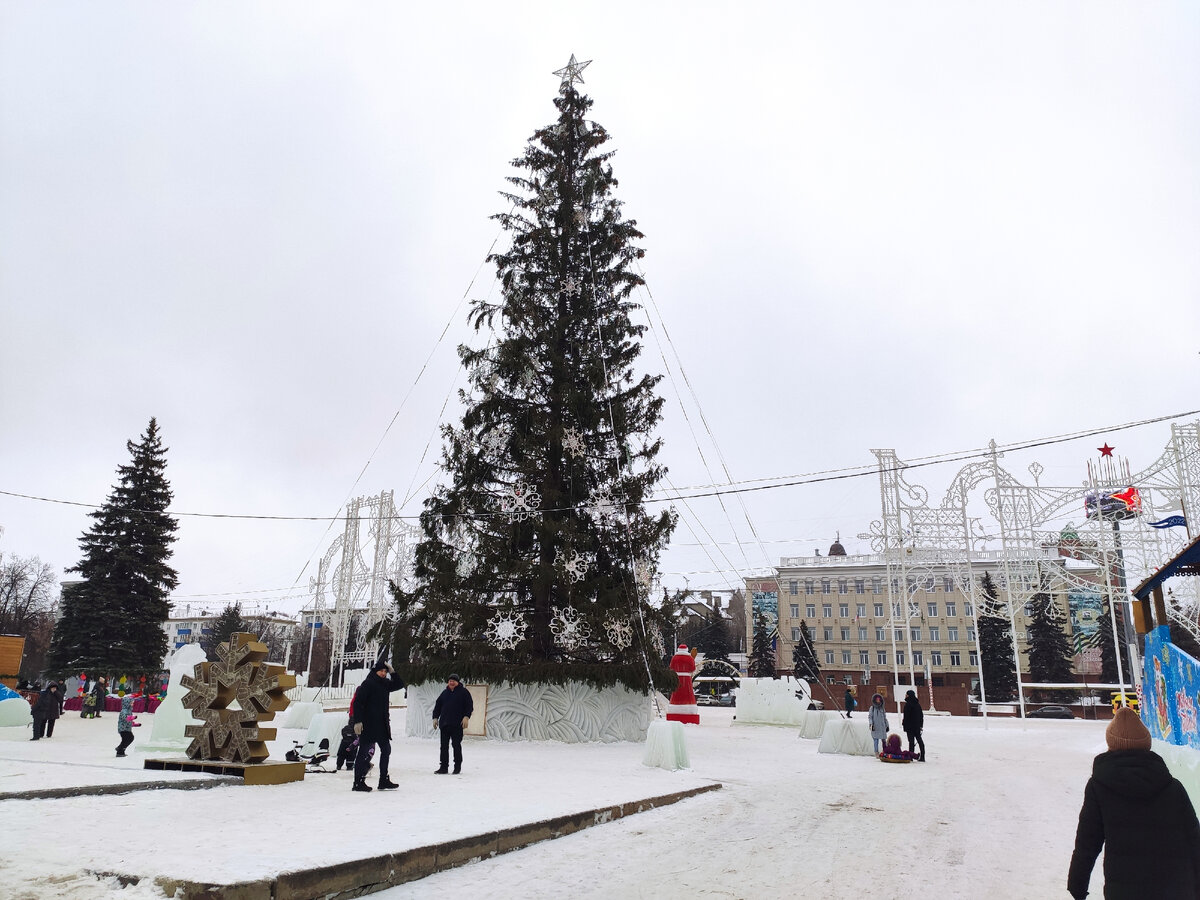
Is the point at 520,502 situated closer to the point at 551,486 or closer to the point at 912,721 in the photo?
the point at 551,486

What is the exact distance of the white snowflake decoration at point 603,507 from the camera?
62.2 ft

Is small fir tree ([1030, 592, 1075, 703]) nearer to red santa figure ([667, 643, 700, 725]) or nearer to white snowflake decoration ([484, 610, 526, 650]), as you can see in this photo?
red santa figure ([667, 643, 700, 725])

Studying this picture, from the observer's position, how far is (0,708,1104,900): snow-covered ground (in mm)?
5480

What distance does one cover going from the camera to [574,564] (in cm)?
1831

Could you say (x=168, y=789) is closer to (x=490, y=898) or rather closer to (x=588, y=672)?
(x=490, y=898)

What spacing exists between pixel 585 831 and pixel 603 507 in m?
11.3

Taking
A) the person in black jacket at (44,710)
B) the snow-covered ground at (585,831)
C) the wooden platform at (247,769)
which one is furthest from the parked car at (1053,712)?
the person in black jacket at (44,710)

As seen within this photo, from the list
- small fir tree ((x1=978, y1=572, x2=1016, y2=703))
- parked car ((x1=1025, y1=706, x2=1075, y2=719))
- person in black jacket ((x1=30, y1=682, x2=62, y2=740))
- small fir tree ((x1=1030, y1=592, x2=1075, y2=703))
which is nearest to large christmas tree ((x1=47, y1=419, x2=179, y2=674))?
person in black jacket ((x1=30, y1=682, x2=62, y2=740))

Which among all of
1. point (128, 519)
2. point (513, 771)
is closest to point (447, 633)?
point (513, 771)

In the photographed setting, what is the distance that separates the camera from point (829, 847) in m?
7.46

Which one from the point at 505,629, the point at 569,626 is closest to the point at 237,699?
the point at 505,629

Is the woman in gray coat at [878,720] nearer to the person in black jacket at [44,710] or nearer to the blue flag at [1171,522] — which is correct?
the blue flag at [1171,522]

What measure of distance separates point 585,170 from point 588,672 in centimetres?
1382

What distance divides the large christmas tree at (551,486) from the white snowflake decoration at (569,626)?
38 mm
